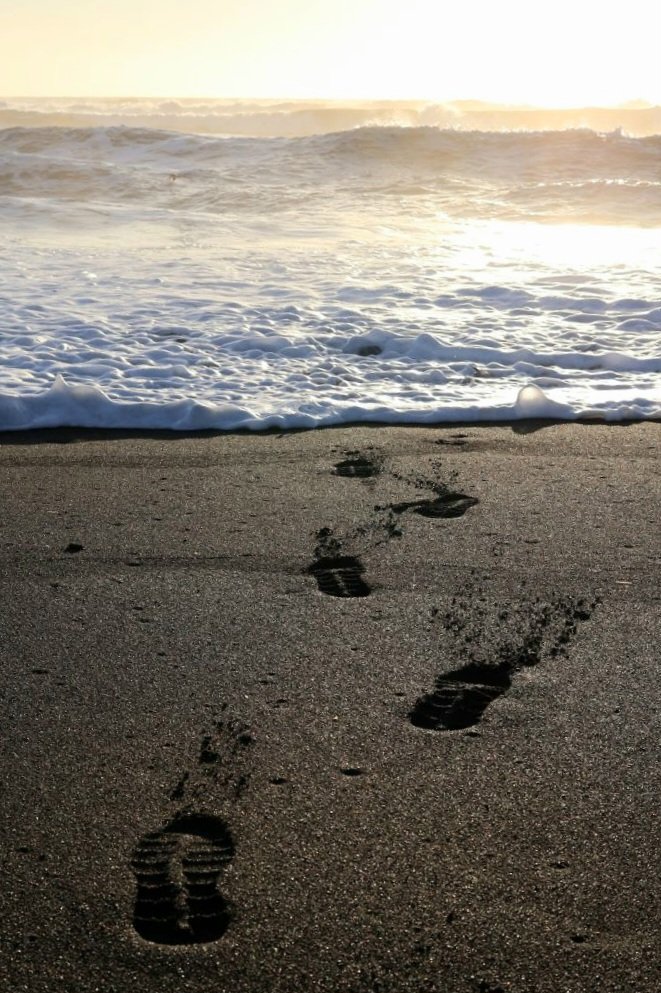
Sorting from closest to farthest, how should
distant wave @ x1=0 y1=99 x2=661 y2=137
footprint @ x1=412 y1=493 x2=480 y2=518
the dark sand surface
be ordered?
the dark sand surface < footprint @ x1=412 y1=493 x2=480 y2=518 < distant wave @ x1=0 y1=99 x2=661 y2=137

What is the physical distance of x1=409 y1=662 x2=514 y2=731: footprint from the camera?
7.00ft

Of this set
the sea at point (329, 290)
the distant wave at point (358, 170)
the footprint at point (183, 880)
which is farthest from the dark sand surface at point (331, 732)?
the distant wave at point (358, 170)

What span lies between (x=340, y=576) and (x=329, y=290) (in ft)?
15.3

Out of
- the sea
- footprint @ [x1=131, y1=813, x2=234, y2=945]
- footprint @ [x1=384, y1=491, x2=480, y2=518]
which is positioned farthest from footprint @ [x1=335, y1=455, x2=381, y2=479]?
footprint @ [x1=131, y1=813, x2=234, y2=945]

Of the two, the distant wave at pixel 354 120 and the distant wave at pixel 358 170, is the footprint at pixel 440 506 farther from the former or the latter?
the distant wave at pixel 354 120

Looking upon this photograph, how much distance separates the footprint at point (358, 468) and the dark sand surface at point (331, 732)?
0.04 metres

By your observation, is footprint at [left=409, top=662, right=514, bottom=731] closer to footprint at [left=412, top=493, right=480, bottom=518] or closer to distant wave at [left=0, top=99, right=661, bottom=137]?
footprint at [left=412, top=493, right=480, bottom=518]

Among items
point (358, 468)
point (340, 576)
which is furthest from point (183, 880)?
point (358, 468)

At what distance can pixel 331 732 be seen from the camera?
6.88 feet

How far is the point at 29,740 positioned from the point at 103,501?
139 cm

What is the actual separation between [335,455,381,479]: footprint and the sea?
0.55 m

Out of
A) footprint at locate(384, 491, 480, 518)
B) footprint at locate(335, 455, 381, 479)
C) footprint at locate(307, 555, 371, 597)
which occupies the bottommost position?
footprint at locate(307, 555, 371, 597)

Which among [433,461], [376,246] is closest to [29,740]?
[433,461]

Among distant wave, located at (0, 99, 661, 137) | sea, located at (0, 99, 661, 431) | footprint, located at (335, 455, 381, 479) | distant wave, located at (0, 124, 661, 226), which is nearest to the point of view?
footprint, located at (335, 455, 381, 479)
